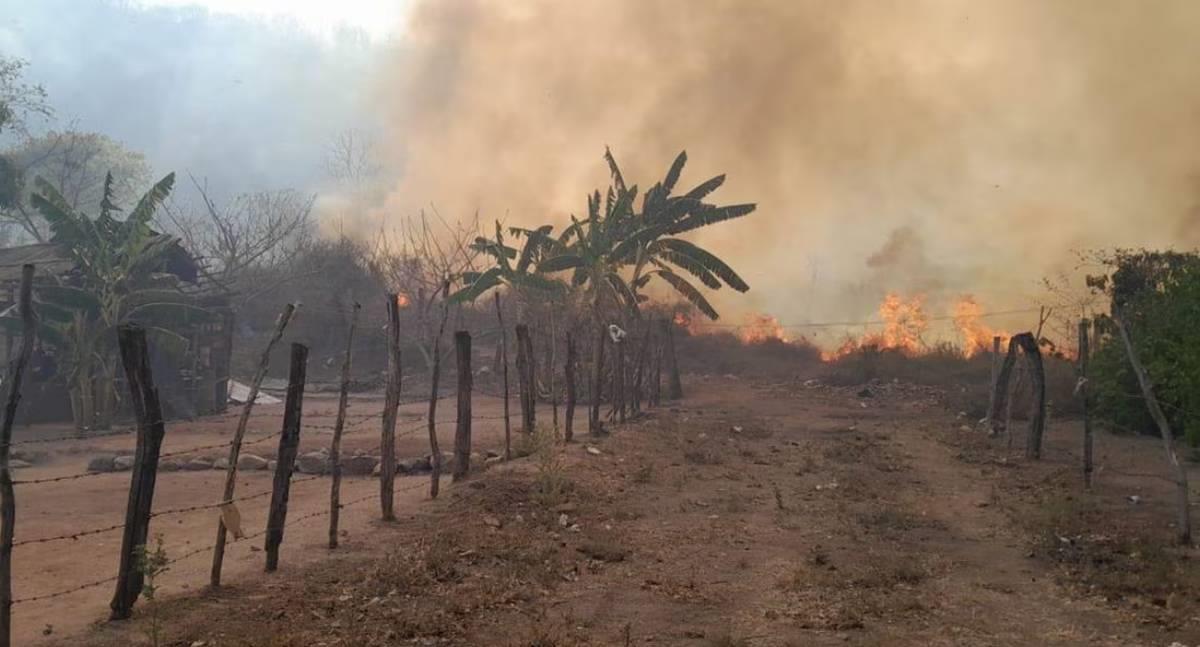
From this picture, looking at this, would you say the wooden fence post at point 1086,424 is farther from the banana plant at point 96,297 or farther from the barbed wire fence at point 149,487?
the banana plant at point 96,297

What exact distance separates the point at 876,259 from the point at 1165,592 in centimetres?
3319

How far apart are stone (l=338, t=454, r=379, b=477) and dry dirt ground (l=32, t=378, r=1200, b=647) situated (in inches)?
96.7

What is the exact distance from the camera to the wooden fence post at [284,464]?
6625 mm

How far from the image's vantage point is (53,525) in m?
8.80

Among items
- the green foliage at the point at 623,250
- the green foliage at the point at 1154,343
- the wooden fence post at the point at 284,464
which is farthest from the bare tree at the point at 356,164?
the wooden fence post at the point at 284,464

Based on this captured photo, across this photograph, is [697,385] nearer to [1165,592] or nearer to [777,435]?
[777,435]

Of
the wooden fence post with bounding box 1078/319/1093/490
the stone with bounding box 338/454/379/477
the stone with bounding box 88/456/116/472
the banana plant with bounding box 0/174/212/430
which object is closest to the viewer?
the wooden fence post with bounding box 1078/319/1093/490

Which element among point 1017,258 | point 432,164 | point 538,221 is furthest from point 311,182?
point 1017,258

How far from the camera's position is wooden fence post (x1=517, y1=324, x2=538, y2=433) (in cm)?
1208

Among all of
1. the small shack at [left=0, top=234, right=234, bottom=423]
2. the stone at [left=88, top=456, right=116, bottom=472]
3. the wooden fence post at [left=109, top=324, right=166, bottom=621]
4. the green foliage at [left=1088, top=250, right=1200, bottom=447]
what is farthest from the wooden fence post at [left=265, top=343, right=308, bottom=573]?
the small shack at [left=0, top=234, right=234, bottom=423]

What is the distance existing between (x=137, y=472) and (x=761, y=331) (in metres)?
29.8

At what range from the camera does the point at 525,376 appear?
12.3m

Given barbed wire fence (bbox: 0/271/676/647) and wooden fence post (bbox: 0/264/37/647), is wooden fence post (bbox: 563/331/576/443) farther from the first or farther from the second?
wooden fence post (bbox: 0/264/37/647)

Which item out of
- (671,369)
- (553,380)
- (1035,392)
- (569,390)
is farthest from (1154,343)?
(671,369)
